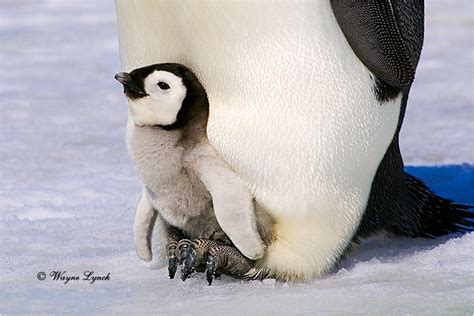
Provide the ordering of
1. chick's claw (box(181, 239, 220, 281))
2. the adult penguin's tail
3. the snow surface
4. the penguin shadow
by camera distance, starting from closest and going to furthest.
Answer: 1. the snow surface
2. chick's claw (box(181, 239, 220, 281))
3. the penguin shadow
4. the adult penguin's tail

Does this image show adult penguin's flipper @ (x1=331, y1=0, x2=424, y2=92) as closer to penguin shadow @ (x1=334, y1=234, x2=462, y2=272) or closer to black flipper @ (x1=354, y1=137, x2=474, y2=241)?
black flipper @ (x1=354, y1=137, x2=474, y2=241)

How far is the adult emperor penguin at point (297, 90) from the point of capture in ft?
8.14

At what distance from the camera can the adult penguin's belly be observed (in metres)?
2.48

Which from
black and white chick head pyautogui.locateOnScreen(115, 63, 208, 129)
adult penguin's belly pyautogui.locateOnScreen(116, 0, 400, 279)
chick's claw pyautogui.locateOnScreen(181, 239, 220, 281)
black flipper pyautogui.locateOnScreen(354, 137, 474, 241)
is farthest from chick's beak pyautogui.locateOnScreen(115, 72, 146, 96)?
black flipper pyautogui.locateOnScreen(354, 137, 474, 241)

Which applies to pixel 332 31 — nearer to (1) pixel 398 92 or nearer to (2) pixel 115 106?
(1) pixel 398 92

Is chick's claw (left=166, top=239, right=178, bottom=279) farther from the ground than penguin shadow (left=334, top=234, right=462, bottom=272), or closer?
farther from the ground

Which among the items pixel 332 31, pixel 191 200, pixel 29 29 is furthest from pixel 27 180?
pixel 29 29

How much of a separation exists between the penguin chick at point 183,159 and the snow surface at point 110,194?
0.15 meters

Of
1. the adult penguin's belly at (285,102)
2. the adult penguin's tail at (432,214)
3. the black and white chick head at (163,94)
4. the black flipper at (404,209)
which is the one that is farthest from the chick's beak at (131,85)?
the adult penguin's tail at (432,214)

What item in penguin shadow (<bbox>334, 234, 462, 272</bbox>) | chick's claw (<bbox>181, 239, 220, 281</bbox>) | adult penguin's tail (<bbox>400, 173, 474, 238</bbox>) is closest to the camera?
chick's claw (<bbox>181, 239, 220, 281</bbox>)

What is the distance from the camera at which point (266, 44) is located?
8.13 ft

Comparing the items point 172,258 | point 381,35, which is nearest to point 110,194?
point 172,258

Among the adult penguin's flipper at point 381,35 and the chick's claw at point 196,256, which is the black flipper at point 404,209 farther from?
the chick's claw at point 196,256

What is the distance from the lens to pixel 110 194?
11.2ft
